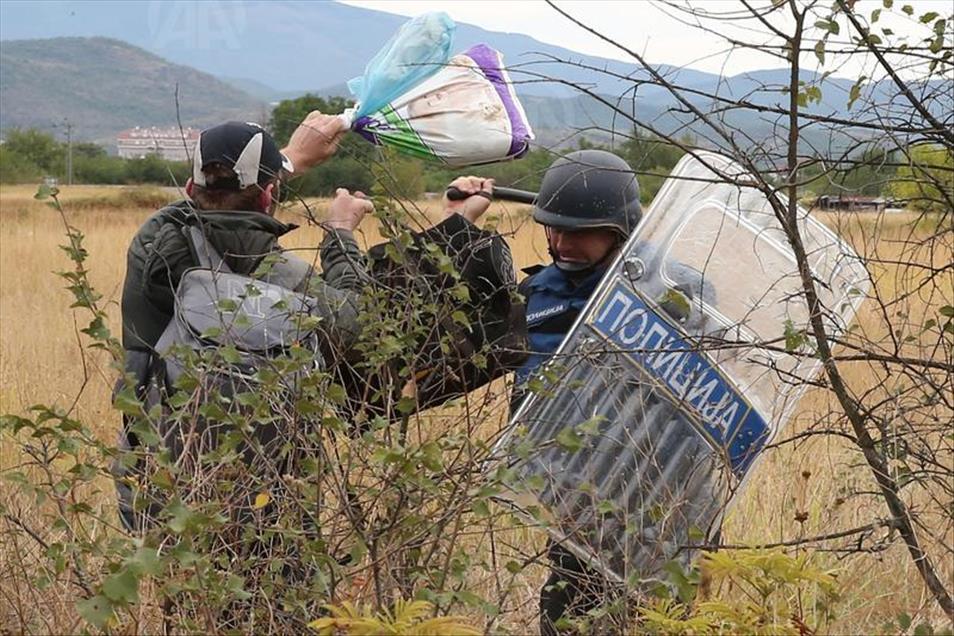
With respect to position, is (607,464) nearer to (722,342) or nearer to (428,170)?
(722,342)

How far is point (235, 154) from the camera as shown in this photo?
355 cm

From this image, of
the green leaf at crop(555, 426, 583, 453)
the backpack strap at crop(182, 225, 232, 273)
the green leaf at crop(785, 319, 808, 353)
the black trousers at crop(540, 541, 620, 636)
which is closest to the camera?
the green leaf at crop(555, 426, 583, 453)

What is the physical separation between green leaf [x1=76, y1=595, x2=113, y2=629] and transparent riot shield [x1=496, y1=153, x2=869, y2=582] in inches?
42.0

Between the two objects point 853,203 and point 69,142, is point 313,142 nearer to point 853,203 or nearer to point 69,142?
point 853,203

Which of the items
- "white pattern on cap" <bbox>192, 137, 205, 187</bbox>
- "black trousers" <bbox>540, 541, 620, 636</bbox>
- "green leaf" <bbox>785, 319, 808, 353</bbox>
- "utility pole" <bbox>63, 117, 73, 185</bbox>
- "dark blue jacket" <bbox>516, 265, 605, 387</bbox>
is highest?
"white pattern on cap" <bbox>192, 137, 205, 187</bbox>

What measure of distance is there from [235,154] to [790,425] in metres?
3.38

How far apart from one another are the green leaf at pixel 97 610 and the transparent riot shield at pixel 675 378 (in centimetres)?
107

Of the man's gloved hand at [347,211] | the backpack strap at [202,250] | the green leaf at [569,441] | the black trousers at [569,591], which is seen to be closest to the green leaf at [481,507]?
the green leaf at [569,441]

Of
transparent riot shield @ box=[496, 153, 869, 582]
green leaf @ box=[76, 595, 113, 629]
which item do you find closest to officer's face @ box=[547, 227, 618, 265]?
transparent riot shield @ box=[496, 153, 869, 582]

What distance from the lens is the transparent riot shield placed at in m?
3.04

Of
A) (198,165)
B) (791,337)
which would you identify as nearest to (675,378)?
(791,337)

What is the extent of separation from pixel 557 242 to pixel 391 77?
65 centimetres

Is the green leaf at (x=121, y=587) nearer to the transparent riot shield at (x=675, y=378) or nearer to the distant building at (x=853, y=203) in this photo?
the transparent riot shield at (x=675, y=378)

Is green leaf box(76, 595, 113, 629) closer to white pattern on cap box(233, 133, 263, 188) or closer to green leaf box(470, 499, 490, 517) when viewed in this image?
green leaf box(470, 499, 490, 517)
